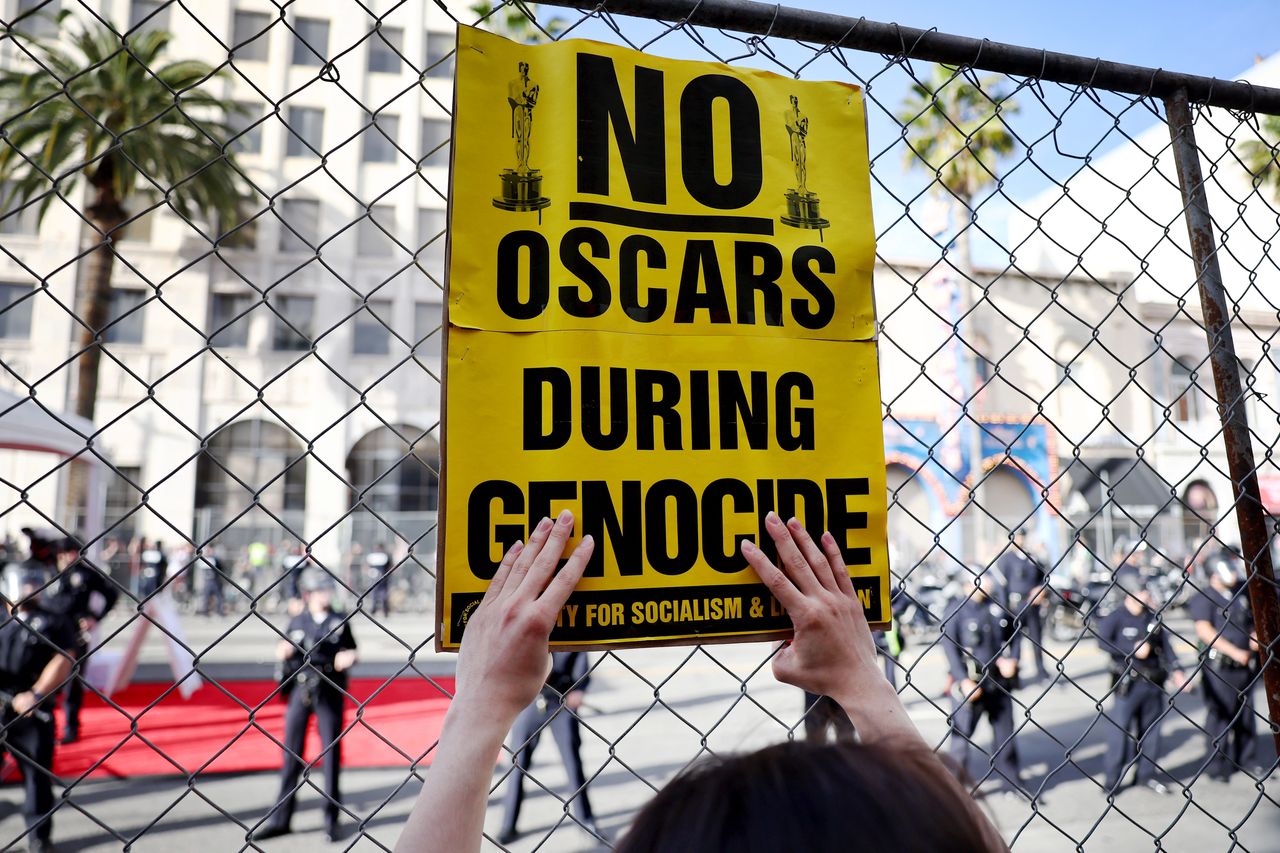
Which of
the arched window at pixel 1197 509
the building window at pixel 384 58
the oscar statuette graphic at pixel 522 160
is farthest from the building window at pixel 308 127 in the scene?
the arched window at pixel 1197 509

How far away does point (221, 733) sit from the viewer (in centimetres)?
723

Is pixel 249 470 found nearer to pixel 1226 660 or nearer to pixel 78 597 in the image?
pixel 78 597

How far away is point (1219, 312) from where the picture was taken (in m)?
1.77

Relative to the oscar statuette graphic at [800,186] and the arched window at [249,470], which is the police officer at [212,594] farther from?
the oscar statuette graphic at [800,186]

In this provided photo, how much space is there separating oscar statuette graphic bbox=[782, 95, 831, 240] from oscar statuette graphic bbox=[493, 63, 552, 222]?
0.44 meters

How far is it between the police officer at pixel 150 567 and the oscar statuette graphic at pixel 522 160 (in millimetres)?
14797

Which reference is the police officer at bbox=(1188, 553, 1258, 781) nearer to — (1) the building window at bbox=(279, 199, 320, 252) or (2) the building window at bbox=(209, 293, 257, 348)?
(2) the building window at bbox=(209, 293, 257, 348)

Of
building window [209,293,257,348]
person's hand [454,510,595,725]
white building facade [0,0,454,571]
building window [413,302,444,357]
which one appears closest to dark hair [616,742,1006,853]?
person's hand [454,510,595,725]

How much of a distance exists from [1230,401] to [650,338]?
4.49 feet

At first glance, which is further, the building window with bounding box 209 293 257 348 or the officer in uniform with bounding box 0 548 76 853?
the building window with bounding box 209 293 257 348

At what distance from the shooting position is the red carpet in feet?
20.2

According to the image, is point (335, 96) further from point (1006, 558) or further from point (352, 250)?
point (1006, 558)

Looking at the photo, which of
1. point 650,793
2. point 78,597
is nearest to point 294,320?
point 78,597

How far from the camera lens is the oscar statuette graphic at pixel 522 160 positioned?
4.16 ft
